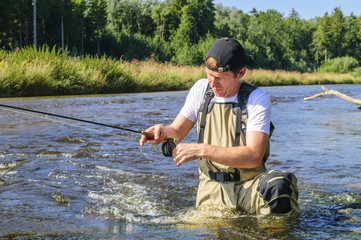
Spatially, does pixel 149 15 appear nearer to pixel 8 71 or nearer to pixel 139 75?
pixel 139 75

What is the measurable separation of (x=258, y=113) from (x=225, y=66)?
1.19ft

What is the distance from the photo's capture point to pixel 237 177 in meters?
2.99

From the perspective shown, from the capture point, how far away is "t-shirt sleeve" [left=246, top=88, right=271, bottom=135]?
276cm

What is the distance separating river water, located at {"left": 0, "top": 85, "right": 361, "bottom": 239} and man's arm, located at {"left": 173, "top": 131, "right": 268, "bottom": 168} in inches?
18.1

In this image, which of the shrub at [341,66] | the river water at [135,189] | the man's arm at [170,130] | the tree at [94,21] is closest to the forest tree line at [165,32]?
the tree at [94,21]

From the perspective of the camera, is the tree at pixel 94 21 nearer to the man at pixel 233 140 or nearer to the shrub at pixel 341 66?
the shrub at pixel 341 66

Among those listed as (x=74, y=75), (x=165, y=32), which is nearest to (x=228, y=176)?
(x=74, y=75)

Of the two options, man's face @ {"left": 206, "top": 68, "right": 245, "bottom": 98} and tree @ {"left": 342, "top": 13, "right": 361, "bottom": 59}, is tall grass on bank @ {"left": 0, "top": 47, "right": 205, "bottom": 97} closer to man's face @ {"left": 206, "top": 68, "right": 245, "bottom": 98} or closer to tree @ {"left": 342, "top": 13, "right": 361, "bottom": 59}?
man's face @ {"left": 206, "top": 68, "right": 245, "bottom": 98}

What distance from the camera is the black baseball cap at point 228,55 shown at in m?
2.81

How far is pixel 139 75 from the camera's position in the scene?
20953 mm

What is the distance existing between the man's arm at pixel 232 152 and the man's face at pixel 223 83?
32cm

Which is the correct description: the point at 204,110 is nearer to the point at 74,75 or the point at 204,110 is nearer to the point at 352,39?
the point at 74,75

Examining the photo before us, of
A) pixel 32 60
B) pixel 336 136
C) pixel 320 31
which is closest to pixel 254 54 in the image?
pixel 320 31

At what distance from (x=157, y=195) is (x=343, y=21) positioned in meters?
115
